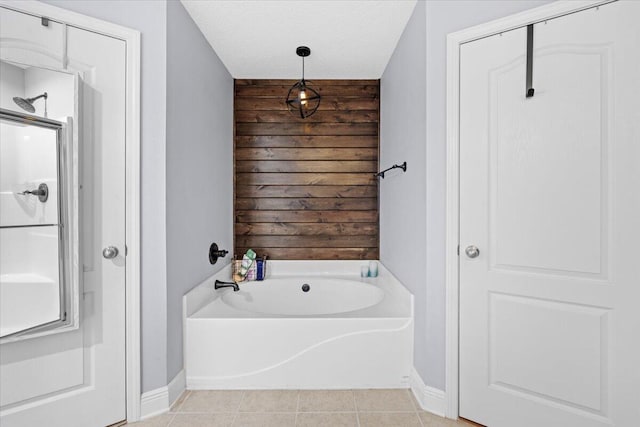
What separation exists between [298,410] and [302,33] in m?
2.36

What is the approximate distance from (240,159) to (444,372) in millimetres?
2313

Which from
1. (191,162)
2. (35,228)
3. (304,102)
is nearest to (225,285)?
(191,162)

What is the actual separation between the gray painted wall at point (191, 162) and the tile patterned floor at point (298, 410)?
220 millimetres

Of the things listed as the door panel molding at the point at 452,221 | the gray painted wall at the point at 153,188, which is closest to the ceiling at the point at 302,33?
the gray painted wall at the point at 153,188

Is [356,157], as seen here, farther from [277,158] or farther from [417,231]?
[417,231]

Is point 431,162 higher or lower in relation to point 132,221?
higher

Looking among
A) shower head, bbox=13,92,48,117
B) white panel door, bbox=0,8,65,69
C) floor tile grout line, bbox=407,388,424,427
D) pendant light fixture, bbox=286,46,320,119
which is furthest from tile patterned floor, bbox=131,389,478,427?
pendant light fixture, bbox=286,46,320,119

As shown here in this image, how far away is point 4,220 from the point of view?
4.23 ft

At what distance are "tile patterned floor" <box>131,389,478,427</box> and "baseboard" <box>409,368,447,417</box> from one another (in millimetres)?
27

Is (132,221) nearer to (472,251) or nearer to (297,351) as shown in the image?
(297,351)

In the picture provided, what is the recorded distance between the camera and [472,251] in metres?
1.58

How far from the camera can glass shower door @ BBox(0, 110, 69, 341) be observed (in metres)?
1.30

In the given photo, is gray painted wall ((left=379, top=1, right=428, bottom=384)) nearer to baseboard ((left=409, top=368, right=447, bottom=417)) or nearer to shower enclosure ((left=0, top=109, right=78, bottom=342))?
baseboard ((left=409, top=368, right=447, bottom=417))

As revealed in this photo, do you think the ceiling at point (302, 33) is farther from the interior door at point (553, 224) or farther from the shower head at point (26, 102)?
the shower head at point (26, 102)
